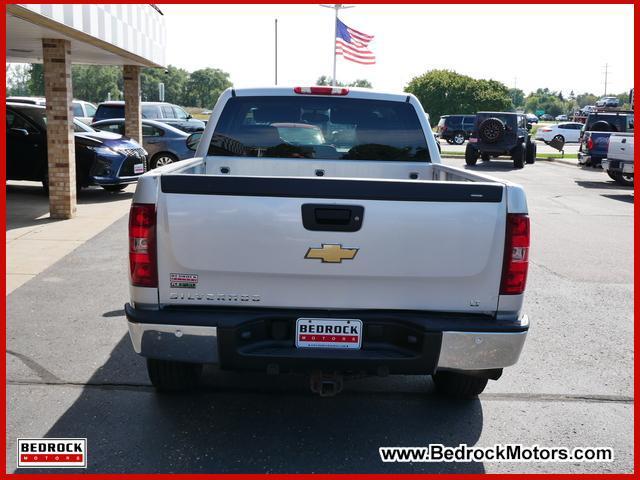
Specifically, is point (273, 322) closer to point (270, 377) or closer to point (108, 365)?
point (270, 377)

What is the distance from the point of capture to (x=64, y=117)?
11172mm

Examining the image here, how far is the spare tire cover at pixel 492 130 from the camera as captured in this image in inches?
992

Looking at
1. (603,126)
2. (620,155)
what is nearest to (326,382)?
(620,155)

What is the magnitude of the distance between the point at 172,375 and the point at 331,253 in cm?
149

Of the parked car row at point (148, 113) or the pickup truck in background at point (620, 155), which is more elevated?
the parked car row at point (148, 113)

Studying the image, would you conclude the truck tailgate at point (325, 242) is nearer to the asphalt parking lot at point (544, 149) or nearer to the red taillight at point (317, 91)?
the red taillight at point (317, 91)

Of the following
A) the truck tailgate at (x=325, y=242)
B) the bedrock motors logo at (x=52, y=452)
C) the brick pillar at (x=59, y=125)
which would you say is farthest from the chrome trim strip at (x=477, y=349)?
the brick pillar at (x=59, y=125)

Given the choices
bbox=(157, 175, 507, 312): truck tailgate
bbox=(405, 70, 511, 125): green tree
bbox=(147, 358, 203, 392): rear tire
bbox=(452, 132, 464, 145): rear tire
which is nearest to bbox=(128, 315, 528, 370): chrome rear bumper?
bbox=(157, 175, 507, 312): truck tailgate

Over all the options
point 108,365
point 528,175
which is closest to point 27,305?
point 108,365

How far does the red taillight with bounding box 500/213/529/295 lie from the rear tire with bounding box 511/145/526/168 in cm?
2305

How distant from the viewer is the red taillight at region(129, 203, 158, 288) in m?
3.44

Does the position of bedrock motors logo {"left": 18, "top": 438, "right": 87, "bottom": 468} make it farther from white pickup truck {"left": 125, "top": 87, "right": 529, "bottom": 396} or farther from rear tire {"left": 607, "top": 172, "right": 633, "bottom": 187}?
rear tire {"left": 607, "top": 172, "right": 633, "bottom": 187}

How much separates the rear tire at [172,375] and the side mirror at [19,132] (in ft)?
34.6

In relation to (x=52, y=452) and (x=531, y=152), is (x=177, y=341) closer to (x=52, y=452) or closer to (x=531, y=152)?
(x=52, y=452)
